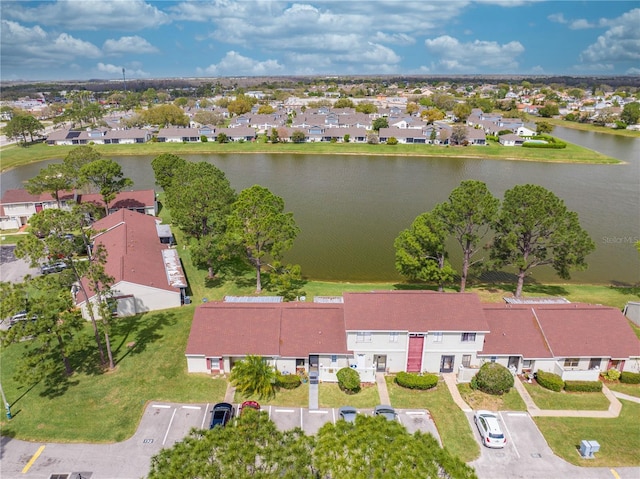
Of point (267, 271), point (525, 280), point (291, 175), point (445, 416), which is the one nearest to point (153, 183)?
point (291, 175)


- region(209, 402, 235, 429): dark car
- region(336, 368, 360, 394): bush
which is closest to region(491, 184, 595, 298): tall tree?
region(336, 368, 360, 394): bush

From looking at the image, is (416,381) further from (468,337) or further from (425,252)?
(425,252)

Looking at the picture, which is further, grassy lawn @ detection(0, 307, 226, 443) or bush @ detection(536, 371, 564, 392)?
bush @ detection(536, 371, 564, 392)

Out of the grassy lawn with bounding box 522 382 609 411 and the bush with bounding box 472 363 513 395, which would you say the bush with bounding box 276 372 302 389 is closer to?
the bush with bounding box 472 363 513 395

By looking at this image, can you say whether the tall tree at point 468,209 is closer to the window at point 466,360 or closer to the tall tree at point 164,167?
the window at point 466,360

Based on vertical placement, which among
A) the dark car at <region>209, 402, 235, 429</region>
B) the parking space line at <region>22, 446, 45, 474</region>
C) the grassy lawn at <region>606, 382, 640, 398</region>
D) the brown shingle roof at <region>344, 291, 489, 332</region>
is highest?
the brown shingle roof at <region>344, 291, 489, 332</region>

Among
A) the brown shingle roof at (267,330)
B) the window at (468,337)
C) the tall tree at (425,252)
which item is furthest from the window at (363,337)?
the tall tree at (425,252)

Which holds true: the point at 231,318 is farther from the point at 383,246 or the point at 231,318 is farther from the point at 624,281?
the point at 624,281

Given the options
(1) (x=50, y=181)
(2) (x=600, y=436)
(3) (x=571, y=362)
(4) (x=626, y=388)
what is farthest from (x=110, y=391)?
(1) (x=50, y=181)
